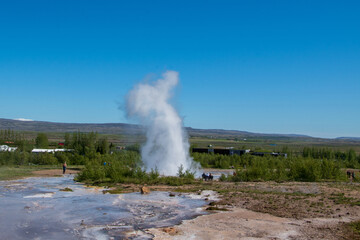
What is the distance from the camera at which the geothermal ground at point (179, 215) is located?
40.8 ft

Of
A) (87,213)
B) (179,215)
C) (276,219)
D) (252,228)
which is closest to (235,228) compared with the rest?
(252,228)

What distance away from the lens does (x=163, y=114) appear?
Answer: 115 feet

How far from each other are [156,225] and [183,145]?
22.1 m

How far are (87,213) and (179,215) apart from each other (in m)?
3.95

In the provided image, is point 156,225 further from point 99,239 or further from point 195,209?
point 195,209

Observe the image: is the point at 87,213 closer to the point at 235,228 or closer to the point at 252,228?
the point at 235,228

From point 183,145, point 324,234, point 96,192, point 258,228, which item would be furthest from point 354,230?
point 183,145

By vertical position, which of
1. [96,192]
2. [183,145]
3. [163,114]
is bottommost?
[96,192]

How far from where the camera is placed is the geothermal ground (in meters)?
12.4

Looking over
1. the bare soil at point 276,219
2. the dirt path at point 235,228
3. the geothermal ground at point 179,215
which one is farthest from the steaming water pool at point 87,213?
the bare soil at point 276,219

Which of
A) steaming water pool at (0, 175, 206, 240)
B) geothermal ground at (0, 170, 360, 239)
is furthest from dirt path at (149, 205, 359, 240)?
steaming water pool at (0, 175, 206, 240)

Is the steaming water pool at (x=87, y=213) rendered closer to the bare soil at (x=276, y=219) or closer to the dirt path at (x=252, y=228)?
the dirt path at (x=252, y=228)

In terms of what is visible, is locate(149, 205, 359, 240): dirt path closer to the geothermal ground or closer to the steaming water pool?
the geothermal ground

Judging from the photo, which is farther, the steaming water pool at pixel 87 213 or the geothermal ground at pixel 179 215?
the steaming water pool at pixel 87 213
